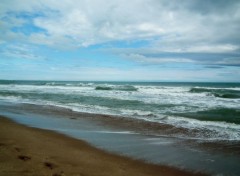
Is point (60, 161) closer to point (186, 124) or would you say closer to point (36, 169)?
point (36, 169)

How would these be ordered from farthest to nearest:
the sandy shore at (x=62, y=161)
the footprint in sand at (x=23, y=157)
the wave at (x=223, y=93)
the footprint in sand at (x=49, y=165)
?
the wave at (x=223, y=93) < the footprint in sand at (x=23, y=157) < the footprint in sand at (x=49, y=165) < the sandy shore at (x=62, y=161)

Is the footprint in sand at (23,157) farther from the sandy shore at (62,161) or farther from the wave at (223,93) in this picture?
the wave at (223,93)

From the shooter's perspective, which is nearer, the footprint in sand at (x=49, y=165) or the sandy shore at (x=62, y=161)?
the sandy shore at (x=62, y=161)

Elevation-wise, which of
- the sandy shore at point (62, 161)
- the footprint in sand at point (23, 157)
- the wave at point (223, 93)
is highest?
the wave at point (223, 93)

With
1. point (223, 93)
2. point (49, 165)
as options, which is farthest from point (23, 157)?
point (223, 93)

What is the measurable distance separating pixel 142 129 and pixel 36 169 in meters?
6.43

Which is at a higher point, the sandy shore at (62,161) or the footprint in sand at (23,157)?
the footprint in sand at (23,157)

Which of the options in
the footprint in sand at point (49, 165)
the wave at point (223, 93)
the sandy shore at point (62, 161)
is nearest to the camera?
the sandy shore at point (62, 161)

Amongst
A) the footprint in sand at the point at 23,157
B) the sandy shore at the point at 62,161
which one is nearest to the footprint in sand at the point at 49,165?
the sandy shore at the point at 62,161

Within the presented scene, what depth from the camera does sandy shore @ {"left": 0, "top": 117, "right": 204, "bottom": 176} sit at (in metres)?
4.80

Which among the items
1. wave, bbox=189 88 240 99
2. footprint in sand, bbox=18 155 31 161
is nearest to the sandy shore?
footprint in sand, bbox=18 155 31 161

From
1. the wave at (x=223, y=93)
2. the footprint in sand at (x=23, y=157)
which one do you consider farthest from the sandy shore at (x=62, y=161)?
the wave at (x=223, y=93)

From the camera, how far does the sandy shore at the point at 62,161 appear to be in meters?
4.80

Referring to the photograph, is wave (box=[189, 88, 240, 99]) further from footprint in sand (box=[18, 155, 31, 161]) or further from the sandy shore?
footprint in sand (box=[18, 155, 31, 161])
